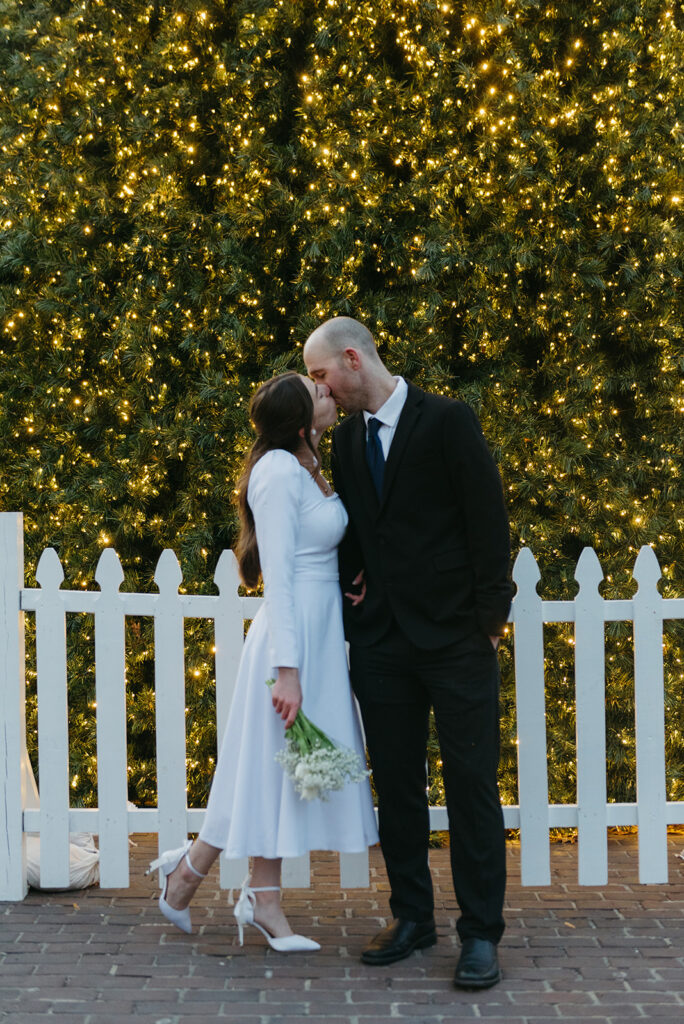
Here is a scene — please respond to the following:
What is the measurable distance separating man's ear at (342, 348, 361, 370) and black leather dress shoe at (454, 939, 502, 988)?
2.01 m

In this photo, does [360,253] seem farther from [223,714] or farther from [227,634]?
[223,714]

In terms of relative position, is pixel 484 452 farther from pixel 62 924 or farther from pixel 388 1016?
pixel 62 924

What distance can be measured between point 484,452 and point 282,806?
4.63ft

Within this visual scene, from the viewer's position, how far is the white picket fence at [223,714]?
13.8ft

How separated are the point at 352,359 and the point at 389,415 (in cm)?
24

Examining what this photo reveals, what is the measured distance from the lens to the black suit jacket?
354 centimetres

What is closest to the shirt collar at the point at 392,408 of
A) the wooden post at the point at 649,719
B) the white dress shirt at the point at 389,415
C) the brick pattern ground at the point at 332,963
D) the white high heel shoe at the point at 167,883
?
the white dress shirt at the point at 389,415

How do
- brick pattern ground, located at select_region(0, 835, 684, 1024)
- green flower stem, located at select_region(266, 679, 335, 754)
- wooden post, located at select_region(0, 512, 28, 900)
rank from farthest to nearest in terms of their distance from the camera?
wooden post, located at select_region(0, 512, 28, 900) < green flower stem, located at select_region(266, 679, 335, 754) < brick pattern ground, located at select_region(0, 835, 684, 1024)

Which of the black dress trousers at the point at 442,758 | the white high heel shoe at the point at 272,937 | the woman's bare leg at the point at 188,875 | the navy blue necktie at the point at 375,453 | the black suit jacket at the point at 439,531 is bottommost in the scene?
the white high heel shoe at the point at 272,937

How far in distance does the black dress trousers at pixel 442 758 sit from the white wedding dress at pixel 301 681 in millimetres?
99

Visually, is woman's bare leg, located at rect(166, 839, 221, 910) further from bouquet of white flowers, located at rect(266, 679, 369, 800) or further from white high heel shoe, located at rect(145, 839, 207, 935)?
bouquet of white flowers, located at rect(266, 679, 369, 800)

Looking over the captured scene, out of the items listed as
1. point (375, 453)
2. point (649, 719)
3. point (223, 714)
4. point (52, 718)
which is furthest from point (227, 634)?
point (649, 719)

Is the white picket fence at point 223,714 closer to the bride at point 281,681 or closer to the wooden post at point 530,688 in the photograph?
the wooden post at point 530,688

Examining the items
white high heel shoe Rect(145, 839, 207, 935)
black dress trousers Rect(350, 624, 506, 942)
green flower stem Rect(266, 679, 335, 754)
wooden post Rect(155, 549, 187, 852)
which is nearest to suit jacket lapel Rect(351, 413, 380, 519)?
black dress trousers Rect(350, 624, 506, 942)
